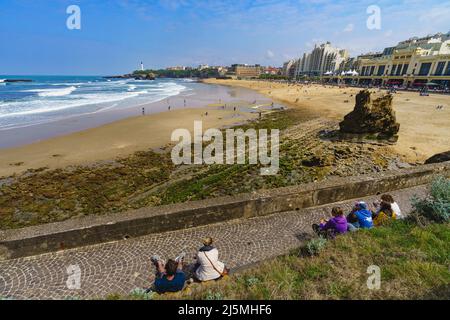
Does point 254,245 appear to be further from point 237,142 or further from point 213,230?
point 237,142

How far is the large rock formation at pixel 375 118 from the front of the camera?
57.8 ft

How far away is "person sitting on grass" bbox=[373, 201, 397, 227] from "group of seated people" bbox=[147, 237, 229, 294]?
3.65 metres

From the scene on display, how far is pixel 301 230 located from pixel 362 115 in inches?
620

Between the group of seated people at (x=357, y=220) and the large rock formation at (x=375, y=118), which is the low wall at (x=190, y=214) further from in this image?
the large rock formation at (x=375, y=118)

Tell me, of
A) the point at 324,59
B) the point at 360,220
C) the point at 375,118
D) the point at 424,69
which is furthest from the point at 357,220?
the point at 324,59

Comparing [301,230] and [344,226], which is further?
[301,230]

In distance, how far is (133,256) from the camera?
4.78m

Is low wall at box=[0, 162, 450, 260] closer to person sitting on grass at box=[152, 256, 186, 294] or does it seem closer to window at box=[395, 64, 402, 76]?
person sitting on grass at box=[152, 256, 186, 294]

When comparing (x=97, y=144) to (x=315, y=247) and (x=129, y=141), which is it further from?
(x=315, y=247)

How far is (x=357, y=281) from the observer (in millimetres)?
3396

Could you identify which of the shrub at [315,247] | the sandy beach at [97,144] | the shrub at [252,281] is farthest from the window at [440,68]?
the shrub at [252,281]

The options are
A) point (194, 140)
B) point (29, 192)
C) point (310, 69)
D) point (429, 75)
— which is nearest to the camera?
point (29, 192)
